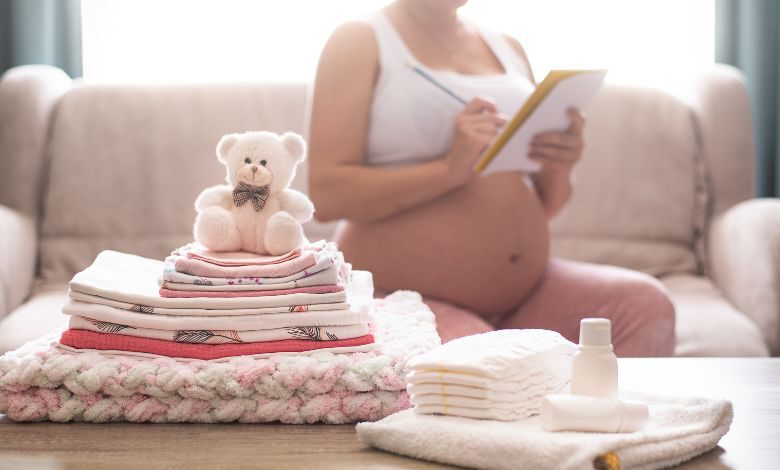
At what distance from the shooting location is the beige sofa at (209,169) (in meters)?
2.30

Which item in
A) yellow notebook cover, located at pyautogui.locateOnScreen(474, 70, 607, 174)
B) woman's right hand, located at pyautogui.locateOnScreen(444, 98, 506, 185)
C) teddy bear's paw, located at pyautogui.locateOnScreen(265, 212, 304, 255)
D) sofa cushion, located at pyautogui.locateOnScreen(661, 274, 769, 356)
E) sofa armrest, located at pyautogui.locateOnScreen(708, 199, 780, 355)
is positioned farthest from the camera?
sofa armrest, located at pyautogui.locateOnScreen(708, 199, 780, 355)

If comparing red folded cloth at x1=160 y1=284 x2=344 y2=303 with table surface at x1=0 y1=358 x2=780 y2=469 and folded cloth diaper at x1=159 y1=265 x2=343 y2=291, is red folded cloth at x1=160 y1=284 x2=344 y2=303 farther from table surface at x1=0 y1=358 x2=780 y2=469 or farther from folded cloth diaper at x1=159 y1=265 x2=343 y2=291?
table surface at x1=0 y1=358 x2=780 y2=469

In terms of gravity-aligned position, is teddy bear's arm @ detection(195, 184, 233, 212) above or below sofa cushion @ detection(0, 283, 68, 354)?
above

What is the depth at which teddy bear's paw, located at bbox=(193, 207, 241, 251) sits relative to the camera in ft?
2.93

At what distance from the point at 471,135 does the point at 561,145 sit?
20 cm

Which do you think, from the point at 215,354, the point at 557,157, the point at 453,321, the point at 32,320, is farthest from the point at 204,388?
the point at 32,320

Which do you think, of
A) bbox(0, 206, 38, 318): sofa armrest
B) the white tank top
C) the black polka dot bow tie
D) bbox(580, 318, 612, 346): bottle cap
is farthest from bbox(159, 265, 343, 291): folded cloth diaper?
bbox(0, 206, 38, 318): sofa armrest

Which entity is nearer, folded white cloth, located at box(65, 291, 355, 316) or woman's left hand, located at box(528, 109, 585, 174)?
folded white cloth, located at box(65, 291, 355, 316)

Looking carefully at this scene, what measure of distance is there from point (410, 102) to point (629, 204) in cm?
99

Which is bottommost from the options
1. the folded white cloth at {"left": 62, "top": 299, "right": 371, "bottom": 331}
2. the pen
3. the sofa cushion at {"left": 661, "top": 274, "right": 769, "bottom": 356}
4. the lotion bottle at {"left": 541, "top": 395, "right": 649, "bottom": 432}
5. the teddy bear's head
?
the sofa cushion at {"left": 661, "top": 274, "right": 769, "bottom": 356}

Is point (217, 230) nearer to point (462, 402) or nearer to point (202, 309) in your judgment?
point (202, 309)

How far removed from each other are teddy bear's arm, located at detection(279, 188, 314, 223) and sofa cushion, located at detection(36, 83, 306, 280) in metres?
1.35

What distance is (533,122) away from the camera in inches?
55.8

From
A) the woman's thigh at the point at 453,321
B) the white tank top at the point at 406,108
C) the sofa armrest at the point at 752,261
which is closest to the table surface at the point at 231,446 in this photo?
Result: the woman's thigh at the point at 453,321
